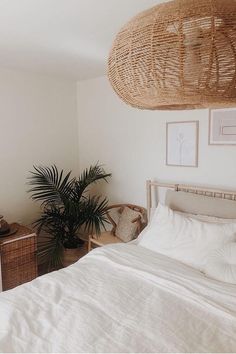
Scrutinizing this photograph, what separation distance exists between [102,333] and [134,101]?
42.0 inches

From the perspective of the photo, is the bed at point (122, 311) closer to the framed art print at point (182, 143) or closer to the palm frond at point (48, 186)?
the framed art print at point (182, 143)

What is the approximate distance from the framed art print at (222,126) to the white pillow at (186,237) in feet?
2.43

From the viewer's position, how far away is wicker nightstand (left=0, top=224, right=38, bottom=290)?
103 inches

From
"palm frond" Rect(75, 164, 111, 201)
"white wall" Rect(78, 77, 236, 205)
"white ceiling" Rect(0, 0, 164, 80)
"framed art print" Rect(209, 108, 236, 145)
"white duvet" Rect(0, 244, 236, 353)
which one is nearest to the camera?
"white duvet" Rect(0, 244, 236, 353)

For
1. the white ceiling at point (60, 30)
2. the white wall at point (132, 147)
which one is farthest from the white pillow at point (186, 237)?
the white ceiling at point (60, 30)

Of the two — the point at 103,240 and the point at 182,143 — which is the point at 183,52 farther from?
the point at 103,240

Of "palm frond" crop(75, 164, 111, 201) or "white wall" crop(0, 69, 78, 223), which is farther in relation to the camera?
"palm frond" crop(75, 164, 111, 201)

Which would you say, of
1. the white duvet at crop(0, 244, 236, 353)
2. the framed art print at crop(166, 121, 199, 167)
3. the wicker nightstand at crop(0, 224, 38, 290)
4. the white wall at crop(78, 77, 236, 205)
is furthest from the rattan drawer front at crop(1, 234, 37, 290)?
the framed art print at crop(166, 121, 199, 167)

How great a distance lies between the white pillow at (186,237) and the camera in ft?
6.40

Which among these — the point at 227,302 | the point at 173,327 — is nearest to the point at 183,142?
the point at 227,302

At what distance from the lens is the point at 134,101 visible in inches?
37.7

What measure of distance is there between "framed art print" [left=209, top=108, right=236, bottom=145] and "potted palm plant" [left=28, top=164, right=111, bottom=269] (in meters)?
1.39

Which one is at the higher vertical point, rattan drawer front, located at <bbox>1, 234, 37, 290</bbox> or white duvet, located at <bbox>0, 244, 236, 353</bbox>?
white duvet, located at <bbox>0, 244, 236, 353</bbox>

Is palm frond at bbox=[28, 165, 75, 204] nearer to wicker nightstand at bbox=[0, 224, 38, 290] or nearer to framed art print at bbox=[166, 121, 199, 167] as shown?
wicker nightstand at bbox=[0, 224, 38, 290]
